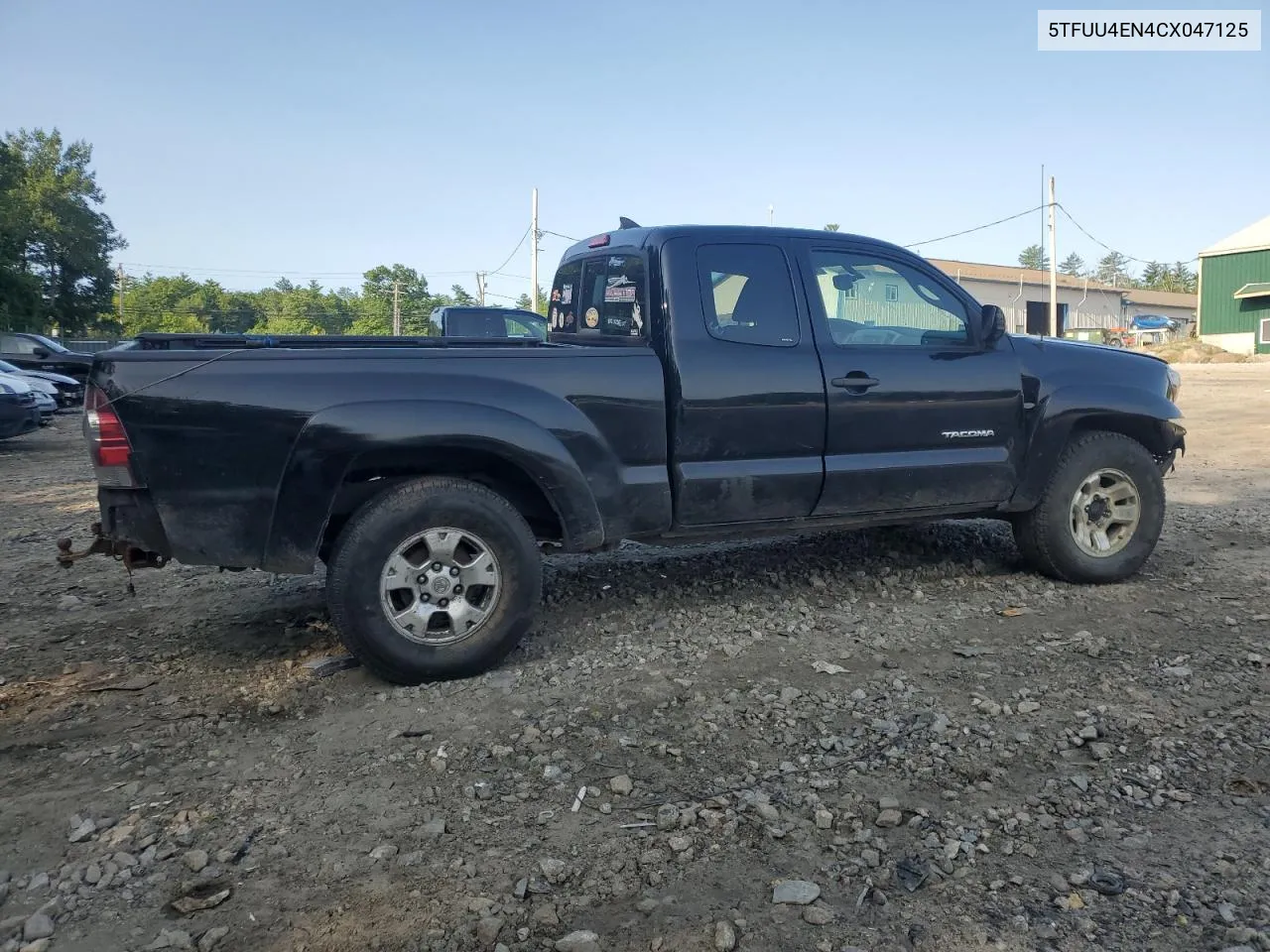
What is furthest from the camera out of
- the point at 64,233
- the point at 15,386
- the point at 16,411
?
the point at 64,233

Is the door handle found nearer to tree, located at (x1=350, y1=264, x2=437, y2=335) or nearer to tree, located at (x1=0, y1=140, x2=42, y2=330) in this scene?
tree, located at (x1=0, y1=140, x2=42, y2=330)

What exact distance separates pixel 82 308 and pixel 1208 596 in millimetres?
52215

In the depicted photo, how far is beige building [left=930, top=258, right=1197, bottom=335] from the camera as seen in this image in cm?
4769

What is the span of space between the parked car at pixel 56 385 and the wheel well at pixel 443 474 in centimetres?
1460

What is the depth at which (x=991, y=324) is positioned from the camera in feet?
17.1

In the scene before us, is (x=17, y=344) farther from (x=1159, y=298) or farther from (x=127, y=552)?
(x=1159, y=298)

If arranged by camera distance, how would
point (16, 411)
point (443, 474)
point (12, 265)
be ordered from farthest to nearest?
point (12, 265) → point (16, 411) → point (443, 474)

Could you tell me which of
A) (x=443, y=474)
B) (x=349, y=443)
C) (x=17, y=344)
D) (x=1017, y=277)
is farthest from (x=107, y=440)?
(x=1017, y=277)

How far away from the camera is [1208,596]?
208 inches

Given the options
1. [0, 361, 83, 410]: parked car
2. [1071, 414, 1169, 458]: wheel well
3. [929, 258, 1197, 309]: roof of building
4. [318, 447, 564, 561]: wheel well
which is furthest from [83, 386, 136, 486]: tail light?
[929, 258, 1197, 309]: roof of building

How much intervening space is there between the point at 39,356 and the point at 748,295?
69.9ft

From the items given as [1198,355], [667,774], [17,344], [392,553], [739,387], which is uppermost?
[17,344]

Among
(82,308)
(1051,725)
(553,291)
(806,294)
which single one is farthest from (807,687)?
(82,308)

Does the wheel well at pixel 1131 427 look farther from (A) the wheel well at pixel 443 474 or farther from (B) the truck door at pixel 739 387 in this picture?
(A) the wheel well at pixel 443 474
